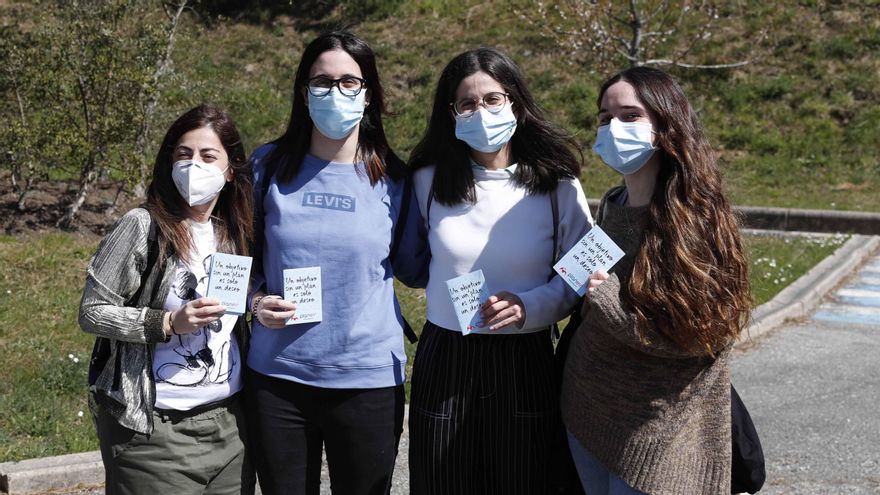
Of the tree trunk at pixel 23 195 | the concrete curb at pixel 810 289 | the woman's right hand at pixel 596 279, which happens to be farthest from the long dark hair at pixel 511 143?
the tree trunk at pixel 23 195

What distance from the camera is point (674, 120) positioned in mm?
3045

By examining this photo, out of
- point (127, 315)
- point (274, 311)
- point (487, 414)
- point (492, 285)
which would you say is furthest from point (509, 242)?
point (127, 315)

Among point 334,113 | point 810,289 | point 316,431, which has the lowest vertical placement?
point 810,289

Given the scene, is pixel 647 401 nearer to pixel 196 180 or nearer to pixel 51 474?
pixel 196 180

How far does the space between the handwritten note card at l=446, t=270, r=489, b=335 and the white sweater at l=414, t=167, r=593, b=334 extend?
70mm

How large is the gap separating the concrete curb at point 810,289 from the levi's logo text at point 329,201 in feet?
16.1

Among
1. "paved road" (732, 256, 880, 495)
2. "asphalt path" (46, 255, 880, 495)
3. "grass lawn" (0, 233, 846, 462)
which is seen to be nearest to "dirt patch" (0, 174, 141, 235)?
"grass lawn" (0, 233, 846, 462)

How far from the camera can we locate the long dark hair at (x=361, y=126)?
346cm

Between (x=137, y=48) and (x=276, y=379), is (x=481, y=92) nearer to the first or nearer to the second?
Answer: (x=276, y=379)

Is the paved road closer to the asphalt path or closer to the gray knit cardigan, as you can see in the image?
the asphalt path

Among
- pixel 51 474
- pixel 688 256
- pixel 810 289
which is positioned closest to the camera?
pixel 688 256

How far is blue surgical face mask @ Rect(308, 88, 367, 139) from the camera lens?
3416 millimetres

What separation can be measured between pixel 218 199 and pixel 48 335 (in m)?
4.08

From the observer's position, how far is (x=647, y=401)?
3.01m
